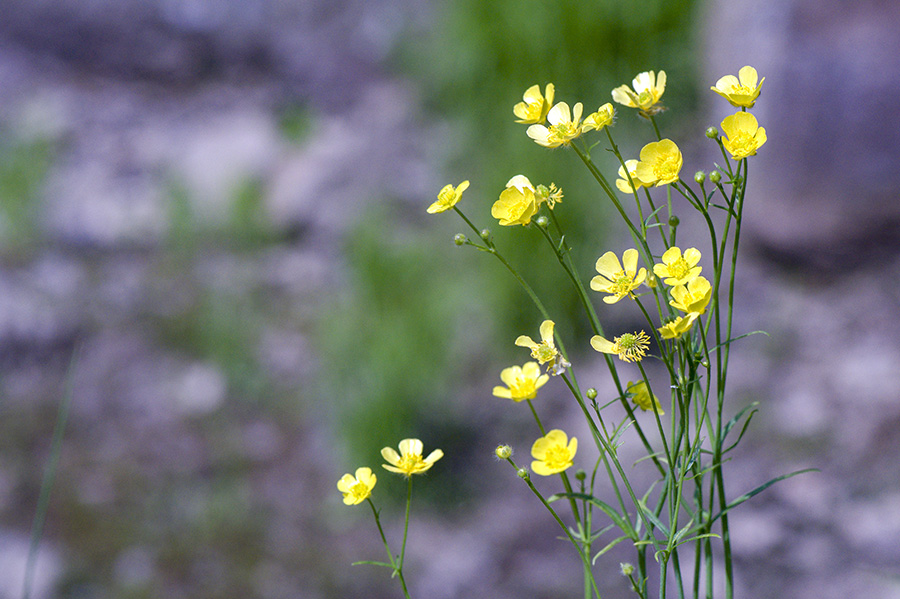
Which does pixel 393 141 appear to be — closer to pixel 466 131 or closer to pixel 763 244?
pixel 466 131

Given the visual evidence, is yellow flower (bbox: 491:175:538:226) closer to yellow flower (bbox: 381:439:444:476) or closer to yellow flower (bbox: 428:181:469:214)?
yellow flower (bbox: 428:181:469:214)

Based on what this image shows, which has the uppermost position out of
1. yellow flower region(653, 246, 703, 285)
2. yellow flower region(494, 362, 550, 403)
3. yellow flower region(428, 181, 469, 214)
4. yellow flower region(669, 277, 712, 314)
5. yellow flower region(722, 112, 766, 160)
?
yellow flower region(722, 112, 766, 160)

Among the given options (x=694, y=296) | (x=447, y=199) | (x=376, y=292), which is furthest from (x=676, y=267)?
(x=376, y=292)

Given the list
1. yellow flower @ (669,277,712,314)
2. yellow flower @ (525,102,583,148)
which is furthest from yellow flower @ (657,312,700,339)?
yellow flower @ (525,102,583,148)

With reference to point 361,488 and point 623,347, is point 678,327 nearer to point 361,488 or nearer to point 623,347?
→ point 623,347

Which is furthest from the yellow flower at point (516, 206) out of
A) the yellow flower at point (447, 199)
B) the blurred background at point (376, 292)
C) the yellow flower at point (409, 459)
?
the blurred background at point (376, 292)

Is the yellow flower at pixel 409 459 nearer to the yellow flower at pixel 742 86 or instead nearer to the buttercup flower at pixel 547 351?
the buttercup flower at pixel 547 351

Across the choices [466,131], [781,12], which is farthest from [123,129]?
[781,12]
